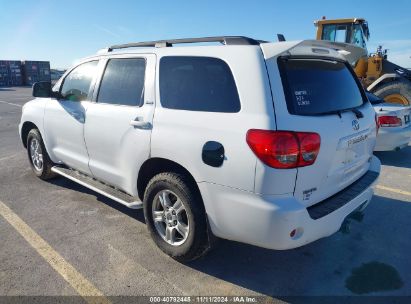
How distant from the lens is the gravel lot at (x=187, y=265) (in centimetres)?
282

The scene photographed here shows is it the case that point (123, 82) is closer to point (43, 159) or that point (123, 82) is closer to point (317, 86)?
point (317, 86)

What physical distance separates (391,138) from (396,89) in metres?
3.42

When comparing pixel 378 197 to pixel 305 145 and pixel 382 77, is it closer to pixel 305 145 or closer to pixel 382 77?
pixel 305 145

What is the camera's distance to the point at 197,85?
2920 millimetres

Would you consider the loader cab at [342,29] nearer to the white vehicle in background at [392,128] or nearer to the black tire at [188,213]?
the white vehicle in background at [392,128]

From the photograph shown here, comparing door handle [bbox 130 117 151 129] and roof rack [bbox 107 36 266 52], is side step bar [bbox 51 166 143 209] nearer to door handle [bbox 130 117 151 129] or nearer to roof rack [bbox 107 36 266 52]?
door handle [bbox 130 117 151 129]

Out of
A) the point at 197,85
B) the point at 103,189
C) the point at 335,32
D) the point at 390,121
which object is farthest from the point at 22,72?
the point at 197,85

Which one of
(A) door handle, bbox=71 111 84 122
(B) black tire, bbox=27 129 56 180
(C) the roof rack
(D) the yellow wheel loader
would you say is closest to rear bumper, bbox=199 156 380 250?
(C) the roof rack

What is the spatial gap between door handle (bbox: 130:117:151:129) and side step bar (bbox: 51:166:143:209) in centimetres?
79

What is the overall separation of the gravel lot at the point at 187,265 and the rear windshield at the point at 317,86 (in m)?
1.42

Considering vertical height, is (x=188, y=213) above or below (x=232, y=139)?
below

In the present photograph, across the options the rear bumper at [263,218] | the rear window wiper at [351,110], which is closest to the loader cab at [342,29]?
the rear window wiper at [351,110]

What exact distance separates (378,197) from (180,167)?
3143mm

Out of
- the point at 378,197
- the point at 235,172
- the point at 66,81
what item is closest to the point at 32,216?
the point at 66,81
